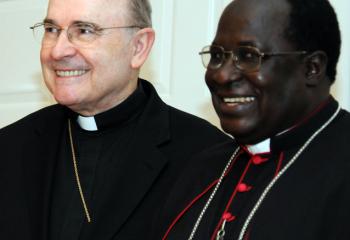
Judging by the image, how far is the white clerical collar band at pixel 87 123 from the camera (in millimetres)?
2283

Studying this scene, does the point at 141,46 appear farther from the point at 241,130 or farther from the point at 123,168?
the point at 241,130

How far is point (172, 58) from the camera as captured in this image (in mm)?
2611

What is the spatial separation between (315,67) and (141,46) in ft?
2.83

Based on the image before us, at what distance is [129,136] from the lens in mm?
2262

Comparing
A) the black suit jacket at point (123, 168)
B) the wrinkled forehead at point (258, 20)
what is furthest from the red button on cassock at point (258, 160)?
the black suit jacket at point (123, 168)

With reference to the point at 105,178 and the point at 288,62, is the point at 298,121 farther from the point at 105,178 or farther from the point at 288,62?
the point at 105,178

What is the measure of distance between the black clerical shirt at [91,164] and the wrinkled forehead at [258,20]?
735mm

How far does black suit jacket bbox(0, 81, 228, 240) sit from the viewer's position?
6.78 feet

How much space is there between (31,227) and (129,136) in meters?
0.38

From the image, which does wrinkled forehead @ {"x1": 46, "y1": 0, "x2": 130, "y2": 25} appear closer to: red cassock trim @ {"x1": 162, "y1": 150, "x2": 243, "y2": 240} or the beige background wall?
the beige background wall

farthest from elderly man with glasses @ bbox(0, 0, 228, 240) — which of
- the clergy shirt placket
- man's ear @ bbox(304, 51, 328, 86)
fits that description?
man's ear @ bbox(304, 51, 328, 86)

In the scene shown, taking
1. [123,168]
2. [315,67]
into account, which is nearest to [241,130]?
[315,67]

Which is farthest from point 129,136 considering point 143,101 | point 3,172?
point 3,172

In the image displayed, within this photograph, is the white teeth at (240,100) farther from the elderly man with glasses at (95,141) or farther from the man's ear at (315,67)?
the elderly man with glasses at (95,141)
